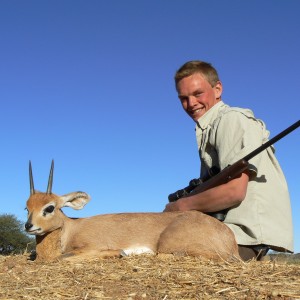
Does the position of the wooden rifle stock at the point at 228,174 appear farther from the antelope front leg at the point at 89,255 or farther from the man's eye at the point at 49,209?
the man's eye at the point at 49,209

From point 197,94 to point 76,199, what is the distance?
2689mm

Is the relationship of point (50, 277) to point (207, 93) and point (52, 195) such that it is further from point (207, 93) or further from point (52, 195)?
point (207, 93)

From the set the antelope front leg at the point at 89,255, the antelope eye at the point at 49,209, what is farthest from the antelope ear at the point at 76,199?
the antelope front leg at the point at 89,255

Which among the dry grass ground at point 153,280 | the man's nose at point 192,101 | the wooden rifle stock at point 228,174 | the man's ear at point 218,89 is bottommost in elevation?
the dry grass ground at point 153,280

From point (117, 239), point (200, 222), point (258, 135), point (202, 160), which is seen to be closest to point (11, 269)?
point (117, 239)

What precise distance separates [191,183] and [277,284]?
332 cm

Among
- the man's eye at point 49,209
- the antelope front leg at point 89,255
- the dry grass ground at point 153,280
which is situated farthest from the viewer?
the man's eye at point 49,209

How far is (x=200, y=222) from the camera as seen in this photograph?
7.25 m

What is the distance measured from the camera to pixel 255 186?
23.7 feet

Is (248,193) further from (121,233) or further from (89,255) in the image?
(89,255)

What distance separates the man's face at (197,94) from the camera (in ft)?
26.7

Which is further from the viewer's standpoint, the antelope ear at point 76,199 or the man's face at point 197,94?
the antelope ear at point 76,199

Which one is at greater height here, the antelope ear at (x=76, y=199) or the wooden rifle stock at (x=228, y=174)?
the antelope ear at (x=76, y=199)

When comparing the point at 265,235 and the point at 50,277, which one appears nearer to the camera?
the point at 50,277
